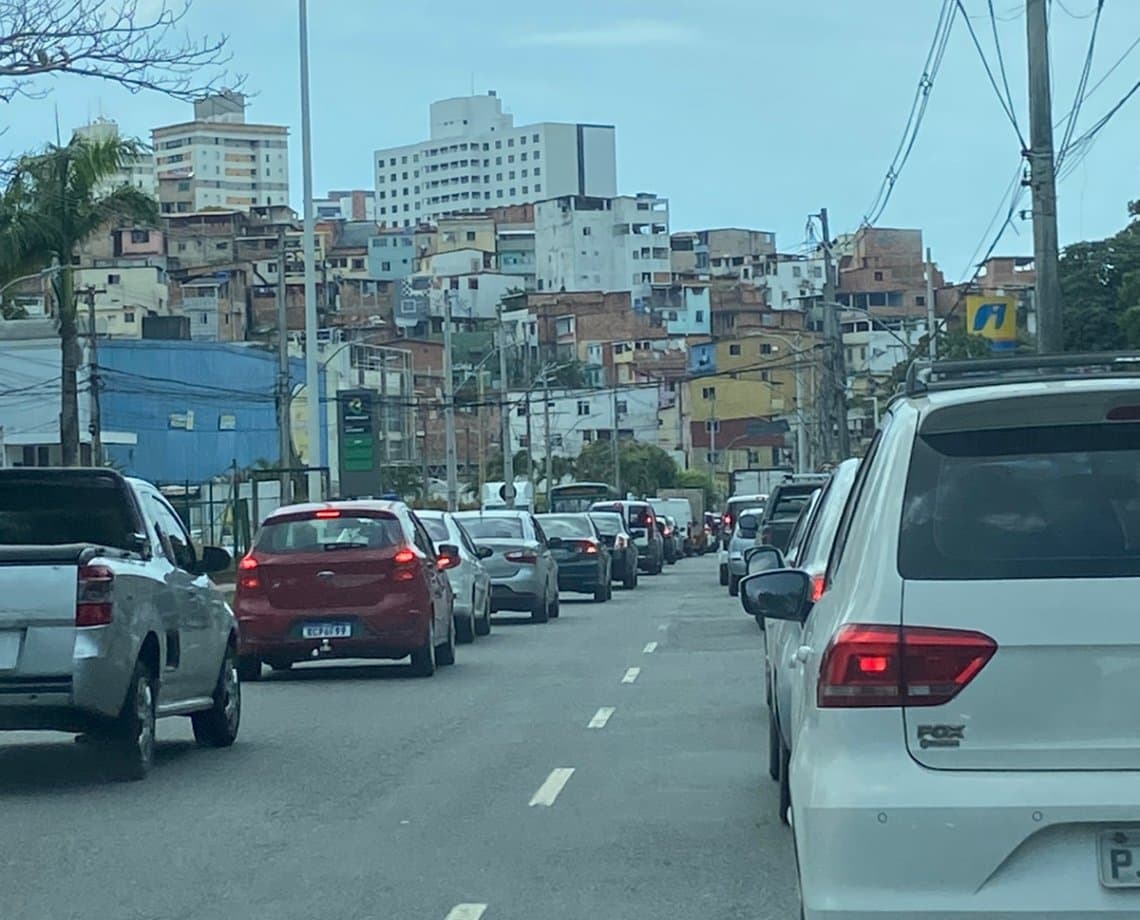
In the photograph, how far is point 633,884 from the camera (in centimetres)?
915

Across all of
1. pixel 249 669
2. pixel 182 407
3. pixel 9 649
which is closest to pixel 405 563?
pixel 249 669

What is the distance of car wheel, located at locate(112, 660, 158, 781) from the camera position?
12453mm

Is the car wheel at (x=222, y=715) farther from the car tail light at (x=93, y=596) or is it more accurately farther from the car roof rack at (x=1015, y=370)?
the car roof rack at (x=1015, y=370)

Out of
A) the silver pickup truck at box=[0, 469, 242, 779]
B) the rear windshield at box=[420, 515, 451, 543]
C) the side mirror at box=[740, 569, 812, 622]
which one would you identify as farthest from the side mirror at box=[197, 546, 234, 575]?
the rear windshield at box=[420, 515, 451, 543]

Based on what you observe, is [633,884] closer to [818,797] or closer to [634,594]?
[818,797]

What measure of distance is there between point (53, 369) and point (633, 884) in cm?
5976

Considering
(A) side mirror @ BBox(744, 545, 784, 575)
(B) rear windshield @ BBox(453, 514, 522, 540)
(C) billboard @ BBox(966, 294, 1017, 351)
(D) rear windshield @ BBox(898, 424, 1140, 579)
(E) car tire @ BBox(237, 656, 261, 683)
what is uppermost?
(C) billboard @ BBox(966, 294, 1017, 351)

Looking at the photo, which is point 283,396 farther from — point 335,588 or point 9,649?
point 9,649

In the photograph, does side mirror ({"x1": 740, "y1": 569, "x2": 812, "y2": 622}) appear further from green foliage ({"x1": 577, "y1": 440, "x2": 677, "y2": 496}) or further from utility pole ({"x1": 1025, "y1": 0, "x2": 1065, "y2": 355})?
green foliage ({"x1": 577, "y1": 440, "x2": 677, "y2": 496})

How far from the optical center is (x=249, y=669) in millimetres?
20781

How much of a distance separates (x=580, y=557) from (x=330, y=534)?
17.0 meters

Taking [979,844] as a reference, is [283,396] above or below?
above

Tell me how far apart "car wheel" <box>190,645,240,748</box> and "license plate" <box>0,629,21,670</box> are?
271 cm

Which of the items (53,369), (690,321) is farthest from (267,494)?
(690,321)
